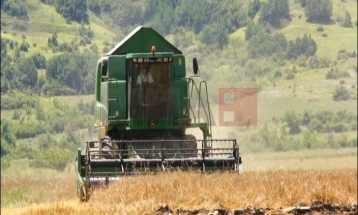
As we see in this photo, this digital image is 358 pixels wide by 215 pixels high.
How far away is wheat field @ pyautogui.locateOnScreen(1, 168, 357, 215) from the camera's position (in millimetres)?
18828

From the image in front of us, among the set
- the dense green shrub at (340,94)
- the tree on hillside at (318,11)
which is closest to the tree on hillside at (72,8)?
the tree on hillside at (318,11)

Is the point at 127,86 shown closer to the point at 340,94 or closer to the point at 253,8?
the point at 253,8

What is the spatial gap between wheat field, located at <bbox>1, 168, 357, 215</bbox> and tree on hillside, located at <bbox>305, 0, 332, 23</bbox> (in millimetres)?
3753

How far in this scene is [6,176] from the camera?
52344 millimetres

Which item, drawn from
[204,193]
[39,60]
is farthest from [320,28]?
[204,193]

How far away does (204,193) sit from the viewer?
19594 mm

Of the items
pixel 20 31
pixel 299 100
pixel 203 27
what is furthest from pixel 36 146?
pixel 203 27

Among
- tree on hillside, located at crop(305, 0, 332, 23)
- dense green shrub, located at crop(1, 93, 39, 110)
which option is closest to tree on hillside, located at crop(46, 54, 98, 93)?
dense green shrub, located at crop(1, 93, 39, 110)

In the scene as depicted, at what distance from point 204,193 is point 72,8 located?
777 centimetres

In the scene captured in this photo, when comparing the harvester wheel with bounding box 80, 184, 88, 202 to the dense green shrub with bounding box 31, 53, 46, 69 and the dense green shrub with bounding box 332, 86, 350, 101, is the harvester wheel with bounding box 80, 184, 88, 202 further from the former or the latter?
the dense green shrub with bounding box 332, 86, 350, 101

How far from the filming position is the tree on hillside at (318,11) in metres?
23.1

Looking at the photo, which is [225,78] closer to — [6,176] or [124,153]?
[6,176]

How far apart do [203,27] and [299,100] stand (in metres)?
35.8

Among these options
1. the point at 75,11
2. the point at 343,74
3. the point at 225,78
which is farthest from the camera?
the point at 343,74
